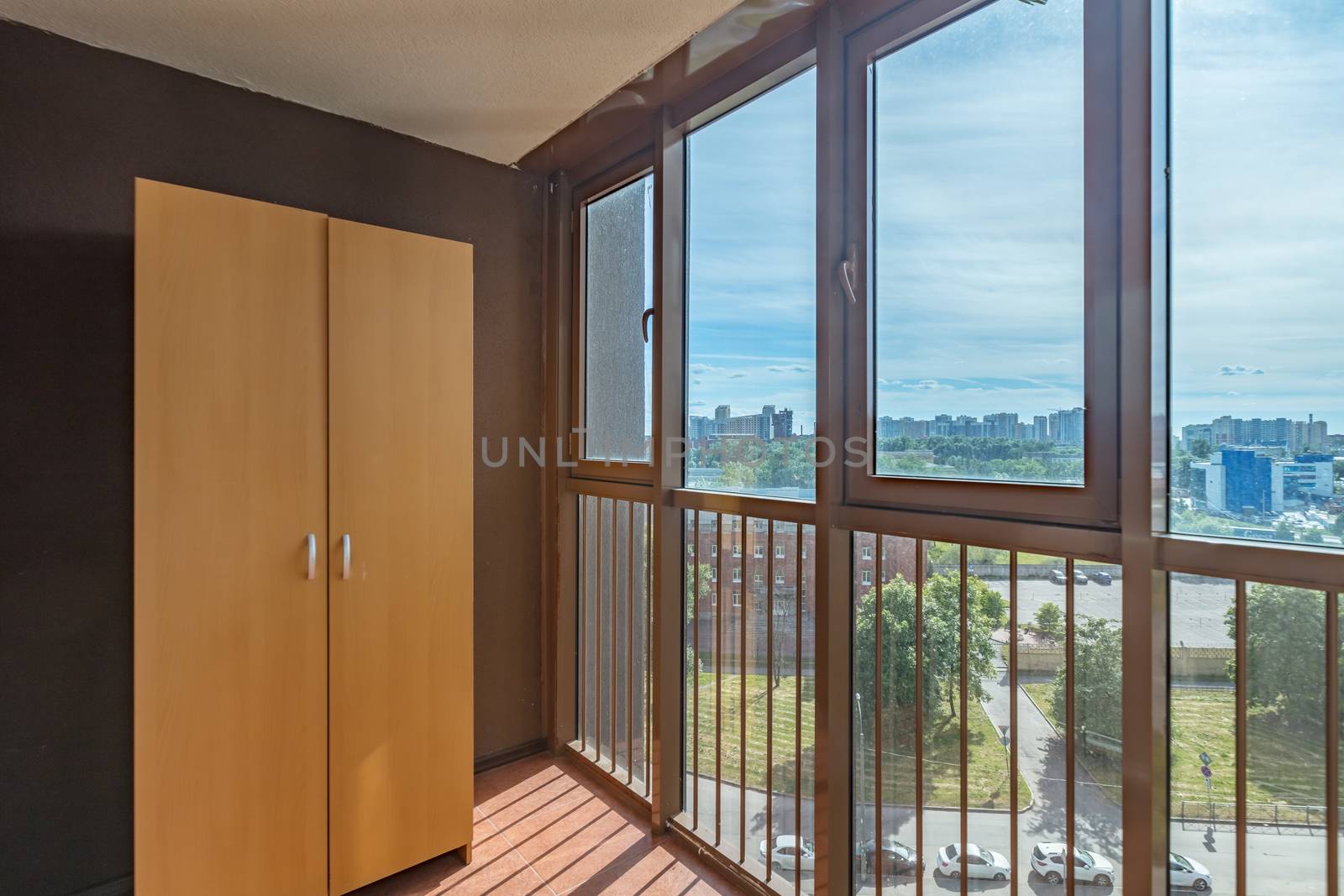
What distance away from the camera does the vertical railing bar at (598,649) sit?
264cm

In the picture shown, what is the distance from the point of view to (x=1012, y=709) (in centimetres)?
143

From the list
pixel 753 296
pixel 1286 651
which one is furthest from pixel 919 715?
pixel 753 296

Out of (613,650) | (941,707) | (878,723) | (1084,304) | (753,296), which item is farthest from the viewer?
(613,650)

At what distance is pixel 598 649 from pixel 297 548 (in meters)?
1.27

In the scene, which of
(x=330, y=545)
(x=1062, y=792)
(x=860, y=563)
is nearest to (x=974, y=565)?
(x=860, y=563)

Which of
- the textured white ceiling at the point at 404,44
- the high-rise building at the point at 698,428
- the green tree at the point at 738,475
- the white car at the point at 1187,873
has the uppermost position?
the textured white ceiling at the point at 404,44

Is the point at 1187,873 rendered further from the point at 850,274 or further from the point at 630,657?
the point at 630,657

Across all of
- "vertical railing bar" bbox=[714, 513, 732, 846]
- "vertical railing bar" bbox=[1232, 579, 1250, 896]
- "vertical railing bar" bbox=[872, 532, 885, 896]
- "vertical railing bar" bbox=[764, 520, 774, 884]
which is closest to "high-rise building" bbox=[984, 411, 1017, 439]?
"vertical railing bar" bbox=[872, 532, 885, 896]

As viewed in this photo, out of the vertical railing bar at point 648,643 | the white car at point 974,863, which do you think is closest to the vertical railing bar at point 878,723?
the white car at point 974,863

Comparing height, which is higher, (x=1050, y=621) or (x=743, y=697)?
(x=1050, y=621)

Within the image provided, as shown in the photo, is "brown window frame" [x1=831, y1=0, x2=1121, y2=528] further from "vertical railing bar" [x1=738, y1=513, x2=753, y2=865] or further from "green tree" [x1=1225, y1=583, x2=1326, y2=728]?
"vertical railing bar" [x1=738, y1=513, x2=753, y2=865]

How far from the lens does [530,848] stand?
7.07 feet

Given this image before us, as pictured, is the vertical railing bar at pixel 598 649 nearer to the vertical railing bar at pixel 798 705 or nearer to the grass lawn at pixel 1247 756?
the vertical railing bar at pixel 798 705

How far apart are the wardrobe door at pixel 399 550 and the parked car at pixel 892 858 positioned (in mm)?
1224
